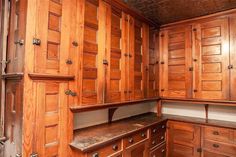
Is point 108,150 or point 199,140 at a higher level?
point 108,150

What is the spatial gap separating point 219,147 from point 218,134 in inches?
6.9

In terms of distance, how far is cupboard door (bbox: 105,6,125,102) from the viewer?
199cm

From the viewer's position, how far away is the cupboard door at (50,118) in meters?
1.33

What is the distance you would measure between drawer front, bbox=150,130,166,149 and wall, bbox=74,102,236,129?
57 centimetres

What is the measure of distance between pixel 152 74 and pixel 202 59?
0.80 meters

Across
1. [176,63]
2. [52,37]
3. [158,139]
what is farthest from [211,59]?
[52,37]

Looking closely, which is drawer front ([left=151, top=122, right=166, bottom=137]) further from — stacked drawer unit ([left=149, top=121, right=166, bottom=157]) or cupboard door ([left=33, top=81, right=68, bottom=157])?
cupboard door ([left=33, top=81, right=68, bottom=157])

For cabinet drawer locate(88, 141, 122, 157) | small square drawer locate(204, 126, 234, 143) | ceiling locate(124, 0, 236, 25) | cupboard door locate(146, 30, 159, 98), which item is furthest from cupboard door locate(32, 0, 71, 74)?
small square drawer locate(204, 126, 234, 143)

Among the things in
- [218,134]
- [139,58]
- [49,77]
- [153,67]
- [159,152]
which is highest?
[139,58]

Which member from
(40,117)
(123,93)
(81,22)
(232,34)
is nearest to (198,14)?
(232,34)

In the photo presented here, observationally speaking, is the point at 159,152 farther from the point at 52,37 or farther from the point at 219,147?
the point at 52,37

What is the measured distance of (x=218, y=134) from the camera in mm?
2391

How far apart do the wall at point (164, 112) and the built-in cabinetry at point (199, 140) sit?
407mm

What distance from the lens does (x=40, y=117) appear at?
4.38 feet
